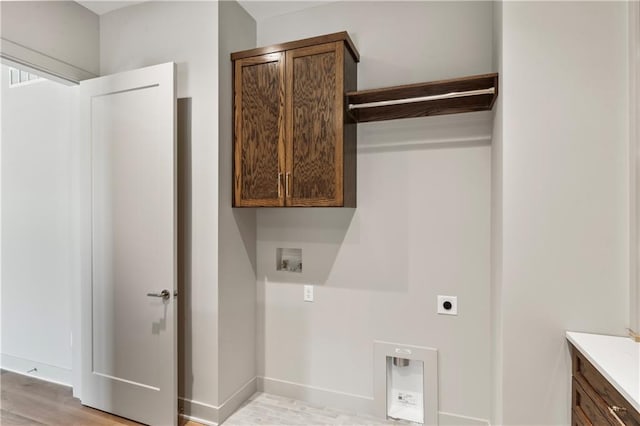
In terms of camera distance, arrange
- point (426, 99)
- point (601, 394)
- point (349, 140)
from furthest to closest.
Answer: point (349, 140)
point (426, 99)
point (601, 394)

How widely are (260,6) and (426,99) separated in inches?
54.5

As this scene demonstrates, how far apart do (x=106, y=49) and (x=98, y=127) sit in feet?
2.18

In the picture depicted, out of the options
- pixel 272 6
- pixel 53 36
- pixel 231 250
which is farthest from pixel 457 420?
pixel 53 36

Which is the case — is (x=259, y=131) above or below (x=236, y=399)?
above

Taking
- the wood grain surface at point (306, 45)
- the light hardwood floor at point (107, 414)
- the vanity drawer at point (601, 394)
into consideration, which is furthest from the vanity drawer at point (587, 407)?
the wood grain surface at point (306, 45)

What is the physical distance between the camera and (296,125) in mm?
2113

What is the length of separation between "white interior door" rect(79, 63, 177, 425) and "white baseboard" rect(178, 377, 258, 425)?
0.57ft

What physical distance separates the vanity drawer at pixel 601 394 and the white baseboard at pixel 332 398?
808mm

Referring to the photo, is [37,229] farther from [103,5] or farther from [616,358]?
[616,358]

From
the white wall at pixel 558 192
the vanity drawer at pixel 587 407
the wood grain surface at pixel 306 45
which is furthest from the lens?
the wood grain surface at pixel 306 45

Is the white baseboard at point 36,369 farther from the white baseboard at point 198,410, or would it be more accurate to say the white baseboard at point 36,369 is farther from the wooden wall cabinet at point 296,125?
the wooden wall cabinet at point 296,125

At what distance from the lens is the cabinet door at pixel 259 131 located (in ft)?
7.08

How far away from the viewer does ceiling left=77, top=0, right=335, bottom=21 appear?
2352 mm

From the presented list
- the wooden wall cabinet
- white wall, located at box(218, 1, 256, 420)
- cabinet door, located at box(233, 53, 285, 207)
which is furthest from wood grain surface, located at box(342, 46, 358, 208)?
white wall, located at box(218, 1, 256, 420)
